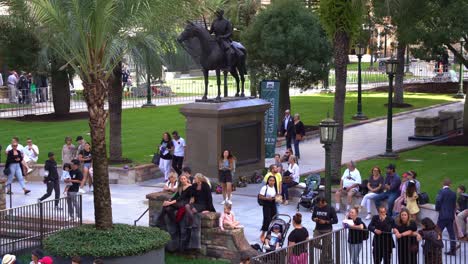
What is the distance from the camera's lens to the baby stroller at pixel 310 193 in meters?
22.0

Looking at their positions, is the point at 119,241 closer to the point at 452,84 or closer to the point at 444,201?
the point at 444,201

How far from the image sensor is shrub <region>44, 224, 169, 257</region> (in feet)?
51.1

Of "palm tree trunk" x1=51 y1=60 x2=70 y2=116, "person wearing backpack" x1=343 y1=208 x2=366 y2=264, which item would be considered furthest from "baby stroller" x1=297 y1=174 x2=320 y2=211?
"palm tree trunk" x1=51 y1=60 x2=70 y2=116

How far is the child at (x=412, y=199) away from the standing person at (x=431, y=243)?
134 inches

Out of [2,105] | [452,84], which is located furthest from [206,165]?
[452,84]

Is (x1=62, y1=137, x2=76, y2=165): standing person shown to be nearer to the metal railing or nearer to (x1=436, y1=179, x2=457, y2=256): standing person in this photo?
the metal railing

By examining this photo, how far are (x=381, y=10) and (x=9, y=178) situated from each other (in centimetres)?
1552

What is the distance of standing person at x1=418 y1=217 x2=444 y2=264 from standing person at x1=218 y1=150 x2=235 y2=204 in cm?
836

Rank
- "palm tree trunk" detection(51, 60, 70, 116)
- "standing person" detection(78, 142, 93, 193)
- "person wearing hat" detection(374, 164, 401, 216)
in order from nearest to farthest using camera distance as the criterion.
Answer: "person wearing hat" detection(374, 164, 401, 216)
"standing person" detection(78, 142, 93, 193)
"palm tree trunk" detection(51, 60, 70, 116)

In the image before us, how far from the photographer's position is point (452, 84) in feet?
188

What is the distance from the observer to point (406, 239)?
15.5m

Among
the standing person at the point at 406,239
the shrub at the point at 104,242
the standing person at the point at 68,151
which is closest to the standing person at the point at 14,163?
the standing person at the point at 68,151

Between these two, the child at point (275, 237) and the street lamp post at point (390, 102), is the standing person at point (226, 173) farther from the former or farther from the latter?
the street lamp post at point (390, 102)

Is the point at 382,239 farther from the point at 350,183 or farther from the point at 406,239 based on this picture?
the point at 350,183
